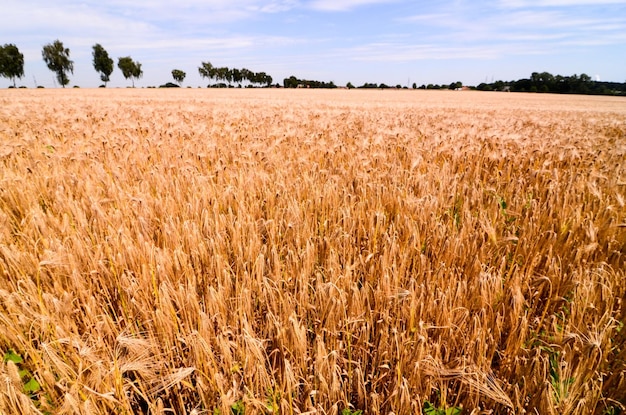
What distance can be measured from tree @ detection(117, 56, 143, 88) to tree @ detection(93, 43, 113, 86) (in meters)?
3.00

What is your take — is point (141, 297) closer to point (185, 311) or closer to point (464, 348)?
point (185, 311)

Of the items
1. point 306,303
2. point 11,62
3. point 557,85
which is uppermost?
point 11,62

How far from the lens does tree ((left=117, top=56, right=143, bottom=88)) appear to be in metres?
104

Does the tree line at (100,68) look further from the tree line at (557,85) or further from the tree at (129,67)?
the tree line at (557,85)

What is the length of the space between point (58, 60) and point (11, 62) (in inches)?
420

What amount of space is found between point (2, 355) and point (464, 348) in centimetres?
182

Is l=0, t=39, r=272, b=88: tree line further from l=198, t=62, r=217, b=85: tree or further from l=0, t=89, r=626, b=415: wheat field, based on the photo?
l=0, t=89, r=626, b=415: wheat field

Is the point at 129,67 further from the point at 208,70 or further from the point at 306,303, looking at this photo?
the point at 306,303

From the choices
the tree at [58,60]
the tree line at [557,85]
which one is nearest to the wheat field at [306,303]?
the tree line at [557,85]

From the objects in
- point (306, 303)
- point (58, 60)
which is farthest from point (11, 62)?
point (306, 303)

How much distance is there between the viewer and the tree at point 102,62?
10000cm

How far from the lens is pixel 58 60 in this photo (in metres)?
93.2

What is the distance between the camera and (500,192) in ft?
10.8

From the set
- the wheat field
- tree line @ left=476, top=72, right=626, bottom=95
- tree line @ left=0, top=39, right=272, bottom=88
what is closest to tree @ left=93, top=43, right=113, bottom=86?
tree line @ left=0, top=39, right=272, bottom=88
